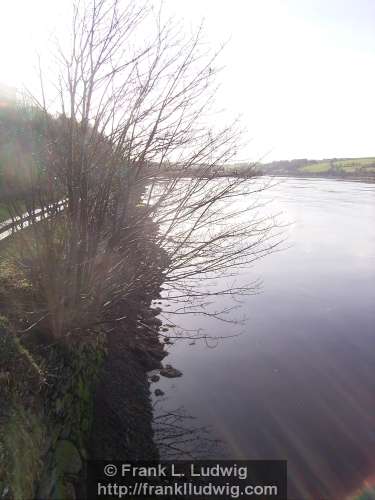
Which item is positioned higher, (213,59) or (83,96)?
(213,59)

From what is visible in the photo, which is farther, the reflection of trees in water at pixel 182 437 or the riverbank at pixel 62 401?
the reflection of trees in water at pixel 182 437

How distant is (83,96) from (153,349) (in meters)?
8.39

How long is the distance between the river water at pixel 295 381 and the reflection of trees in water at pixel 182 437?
12 centimetres

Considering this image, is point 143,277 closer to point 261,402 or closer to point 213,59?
A: point 213,59

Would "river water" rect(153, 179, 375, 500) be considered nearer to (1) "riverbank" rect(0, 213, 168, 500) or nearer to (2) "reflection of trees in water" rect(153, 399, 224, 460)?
(2) "reflection of trees in water" rect(153, 399, 224, 460)

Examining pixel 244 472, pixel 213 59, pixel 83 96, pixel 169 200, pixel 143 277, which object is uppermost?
pixel 213 59

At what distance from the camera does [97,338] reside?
9.02 m

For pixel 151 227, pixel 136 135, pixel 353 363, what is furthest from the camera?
pixel 353 363

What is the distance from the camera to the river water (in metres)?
8.34

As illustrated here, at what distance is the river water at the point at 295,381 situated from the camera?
8344 millimetres

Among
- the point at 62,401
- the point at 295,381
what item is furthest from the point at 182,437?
the point at 295,381

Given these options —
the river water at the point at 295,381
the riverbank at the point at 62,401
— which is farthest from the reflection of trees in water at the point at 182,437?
the riverbank at the point at 62,401

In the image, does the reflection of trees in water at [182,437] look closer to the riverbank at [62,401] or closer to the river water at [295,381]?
the river water at [295,381]

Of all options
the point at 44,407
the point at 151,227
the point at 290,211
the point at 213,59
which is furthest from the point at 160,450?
the point at 290,211
